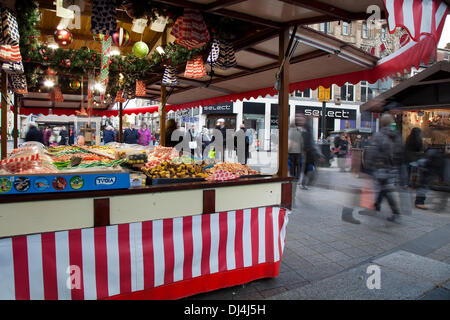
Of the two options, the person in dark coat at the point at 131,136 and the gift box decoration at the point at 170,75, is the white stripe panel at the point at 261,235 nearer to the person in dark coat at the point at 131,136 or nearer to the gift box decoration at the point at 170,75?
the gift box decoration at the point at 170,75

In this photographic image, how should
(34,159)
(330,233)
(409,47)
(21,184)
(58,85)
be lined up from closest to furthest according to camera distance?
(21,184), (34,159), (409,47), (330,233), (58,85)

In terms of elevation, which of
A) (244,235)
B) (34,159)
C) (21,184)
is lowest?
(244,235)

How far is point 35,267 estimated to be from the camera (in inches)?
83.4

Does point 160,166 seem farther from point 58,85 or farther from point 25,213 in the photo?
point 58,85

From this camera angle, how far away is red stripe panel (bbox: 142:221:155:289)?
246 cm

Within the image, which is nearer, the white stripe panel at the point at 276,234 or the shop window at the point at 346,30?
the white stripe panel at the point at 276,234

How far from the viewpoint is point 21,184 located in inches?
81.6

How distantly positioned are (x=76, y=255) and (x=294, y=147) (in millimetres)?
6249

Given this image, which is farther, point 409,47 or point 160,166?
point 409,47

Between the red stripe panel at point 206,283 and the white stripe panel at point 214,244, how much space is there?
8cm

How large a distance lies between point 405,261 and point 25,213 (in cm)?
399

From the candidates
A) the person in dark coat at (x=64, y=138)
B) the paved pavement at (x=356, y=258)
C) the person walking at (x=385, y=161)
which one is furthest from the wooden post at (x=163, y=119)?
the person in dark coat at (x=64, y=138)

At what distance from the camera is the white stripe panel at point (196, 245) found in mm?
2662
